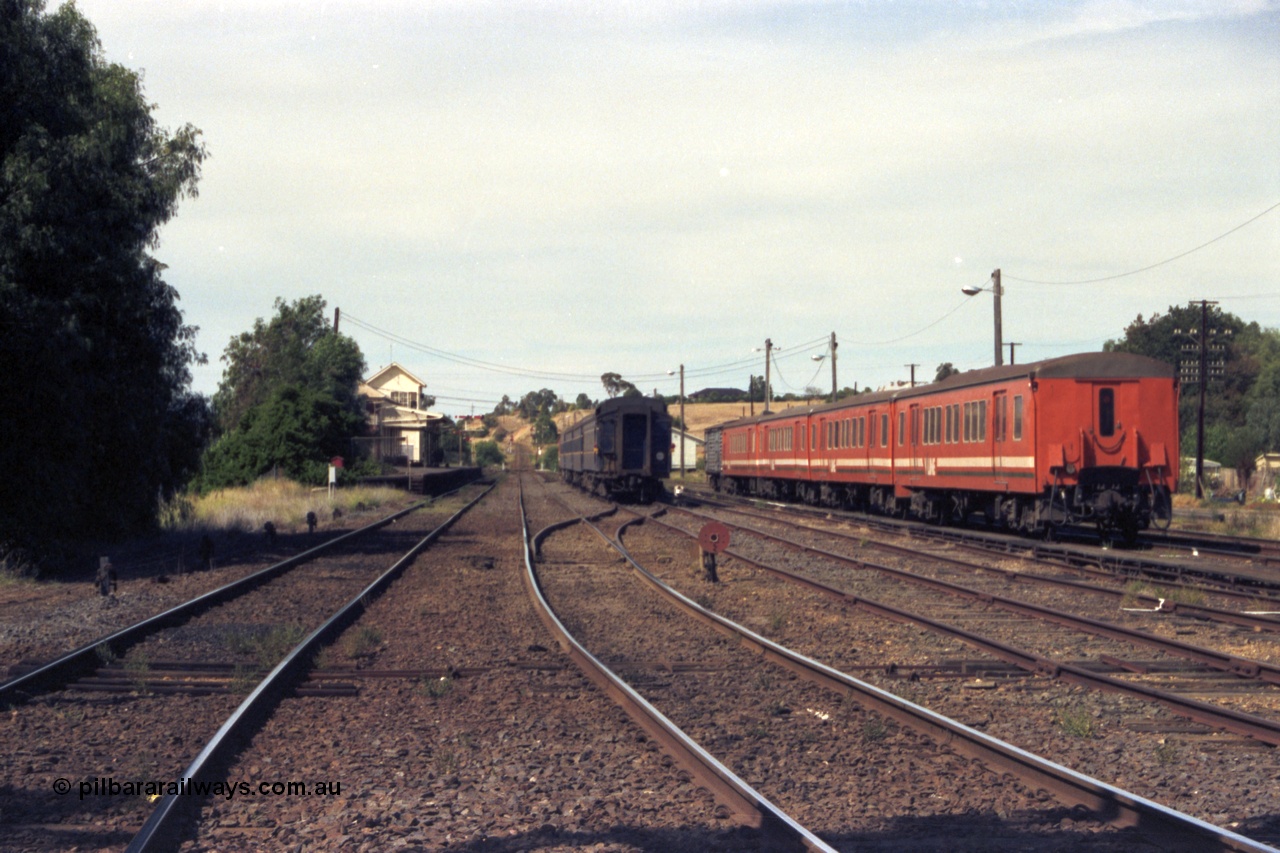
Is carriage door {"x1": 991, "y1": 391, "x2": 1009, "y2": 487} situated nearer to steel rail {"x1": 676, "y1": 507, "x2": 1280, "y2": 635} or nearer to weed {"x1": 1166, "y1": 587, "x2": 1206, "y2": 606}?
steel rail {"x1": 676, "y1": 507, "x2": 1280, "y2": 635}

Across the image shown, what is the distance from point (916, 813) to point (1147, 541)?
18254 mm

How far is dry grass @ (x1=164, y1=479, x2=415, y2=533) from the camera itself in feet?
86.0

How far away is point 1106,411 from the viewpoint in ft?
61.9

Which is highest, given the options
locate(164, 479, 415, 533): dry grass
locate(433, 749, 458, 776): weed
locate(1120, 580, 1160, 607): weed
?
locate(164, 479, 415, 533): dry grass

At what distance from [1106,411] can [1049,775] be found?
14.6 meters

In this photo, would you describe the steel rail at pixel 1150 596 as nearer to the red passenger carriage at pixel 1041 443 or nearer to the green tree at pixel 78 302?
the red passenger carriage at pixel 1041 443

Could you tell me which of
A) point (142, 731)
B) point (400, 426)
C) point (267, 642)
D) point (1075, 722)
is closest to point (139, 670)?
point (267, 642)

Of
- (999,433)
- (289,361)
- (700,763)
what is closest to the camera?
(700,763)

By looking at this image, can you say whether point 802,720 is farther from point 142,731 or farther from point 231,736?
point 142,731

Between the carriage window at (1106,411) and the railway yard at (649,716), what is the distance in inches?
173

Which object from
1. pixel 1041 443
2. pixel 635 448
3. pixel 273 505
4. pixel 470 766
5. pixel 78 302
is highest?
pixel 78 302

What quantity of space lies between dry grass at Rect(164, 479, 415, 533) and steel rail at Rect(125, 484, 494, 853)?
14.0 metres

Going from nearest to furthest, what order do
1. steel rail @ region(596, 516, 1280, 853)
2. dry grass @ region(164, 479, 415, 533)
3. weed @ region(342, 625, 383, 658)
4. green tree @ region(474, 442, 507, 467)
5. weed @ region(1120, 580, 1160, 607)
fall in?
steel rail @ region(596, 516, 1280, 853) < weed @ region(342, 625, 383, 658) < weed @ region(1120, 580, 1160, 607) < dry grass @ region(164, 479, 415, 533) < green tree @ region(474, 442, 507, 467)

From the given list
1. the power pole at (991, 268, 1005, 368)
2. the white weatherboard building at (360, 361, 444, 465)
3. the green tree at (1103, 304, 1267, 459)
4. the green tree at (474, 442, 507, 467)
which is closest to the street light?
the power pole at (991, 268, 1005, 368)
